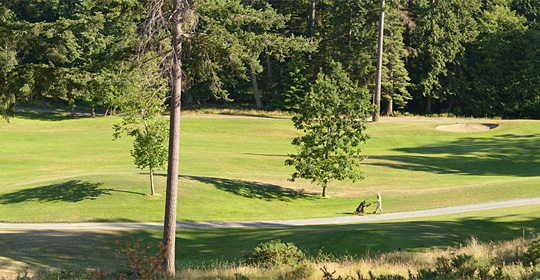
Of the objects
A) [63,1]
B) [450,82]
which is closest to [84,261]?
[450,82]

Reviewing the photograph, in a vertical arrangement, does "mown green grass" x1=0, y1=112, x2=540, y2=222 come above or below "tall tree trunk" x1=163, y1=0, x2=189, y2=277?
below

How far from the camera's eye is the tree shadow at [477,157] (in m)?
39.0

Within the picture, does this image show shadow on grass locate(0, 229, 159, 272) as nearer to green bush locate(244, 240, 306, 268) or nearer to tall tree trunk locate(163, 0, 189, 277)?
tall tree trunk locate(163, 0, 189, 277)

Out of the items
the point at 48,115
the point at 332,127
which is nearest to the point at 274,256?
the point at 332,127

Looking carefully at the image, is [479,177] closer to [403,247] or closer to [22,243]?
[403,247]

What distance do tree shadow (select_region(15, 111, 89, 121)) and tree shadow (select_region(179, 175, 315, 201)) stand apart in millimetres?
45473

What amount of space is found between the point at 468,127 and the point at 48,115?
58.1 meters

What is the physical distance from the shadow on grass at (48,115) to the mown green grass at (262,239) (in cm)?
5452

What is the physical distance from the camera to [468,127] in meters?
56.6

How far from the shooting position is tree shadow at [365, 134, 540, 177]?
39.0 m

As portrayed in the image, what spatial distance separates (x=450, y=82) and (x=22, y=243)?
209ft

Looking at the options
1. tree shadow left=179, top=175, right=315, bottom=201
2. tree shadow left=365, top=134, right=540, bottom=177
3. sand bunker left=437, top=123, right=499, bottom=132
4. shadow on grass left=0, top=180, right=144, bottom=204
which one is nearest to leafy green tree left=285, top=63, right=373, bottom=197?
tree shadow left=179, top=175, right=315, bottom=201

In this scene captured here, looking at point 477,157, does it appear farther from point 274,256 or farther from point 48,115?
point 48,115

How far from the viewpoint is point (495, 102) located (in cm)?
6800
